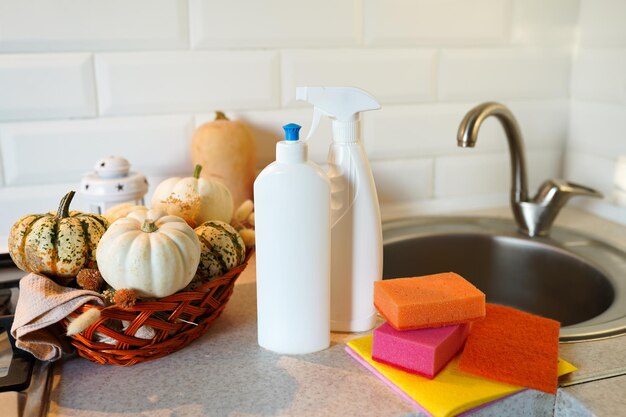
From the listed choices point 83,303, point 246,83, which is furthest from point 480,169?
point 83,303

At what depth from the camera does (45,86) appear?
102cm

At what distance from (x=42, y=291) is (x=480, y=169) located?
0.93 meters

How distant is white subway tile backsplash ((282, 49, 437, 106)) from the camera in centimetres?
114

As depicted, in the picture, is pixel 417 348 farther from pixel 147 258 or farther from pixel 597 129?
pixel 597 129

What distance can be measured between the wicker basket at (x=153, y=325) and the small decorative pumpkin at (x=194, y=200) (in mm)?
108

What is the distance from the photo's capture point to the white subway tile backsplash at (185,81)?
1.05m

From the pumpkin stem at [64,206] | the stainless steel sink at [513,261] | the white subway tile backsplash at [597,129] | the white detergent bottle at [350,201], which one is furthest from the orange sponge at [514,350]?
the white subway tile backsplash at [597,129]

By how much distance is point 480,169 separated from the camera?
1.32 metres

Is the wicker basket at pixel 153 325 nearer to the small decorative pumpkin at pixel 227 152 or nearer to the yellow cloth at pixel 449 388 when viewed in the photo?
the yellow cloth at pixel 449 388

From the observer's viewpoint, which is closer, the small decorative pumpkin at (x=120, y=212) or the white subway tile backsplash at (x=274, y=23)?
the small decorative pumpkin at (x=120, y=212)

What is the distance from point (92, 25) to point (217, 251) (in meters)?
0.50

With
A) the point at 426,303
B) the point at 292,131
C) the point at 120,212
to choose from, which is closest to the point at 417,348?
the point at 426,303

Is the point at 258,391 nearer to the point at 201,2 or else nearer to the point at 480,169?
the point at 201,2

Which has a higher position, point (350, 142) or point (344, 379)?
point (350, 142)
